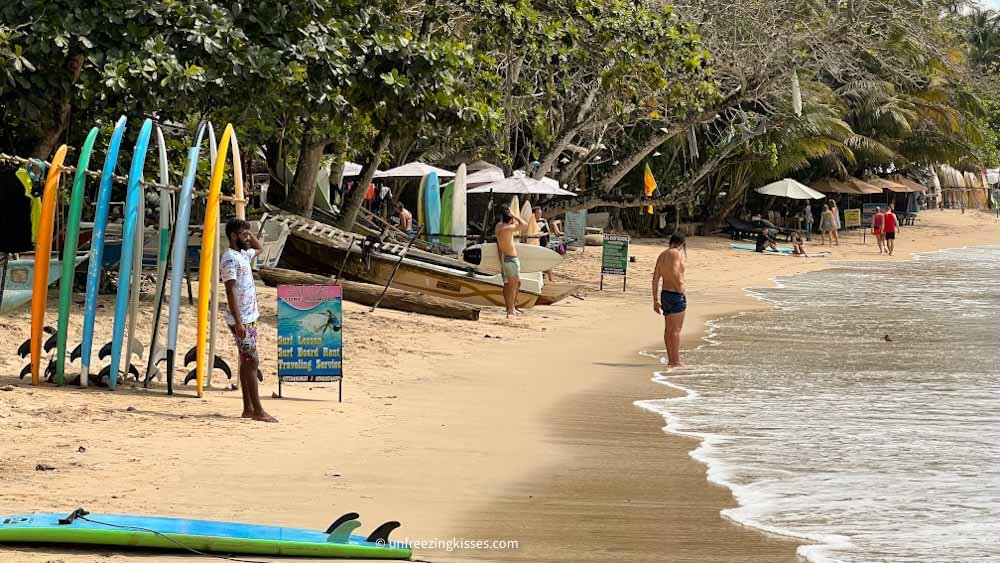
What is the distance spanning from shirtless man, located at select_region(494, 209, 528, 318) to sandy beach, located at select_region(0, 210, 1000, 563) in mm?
3218

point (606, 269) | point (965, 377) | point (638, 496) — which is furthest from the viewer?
point (606, 269)

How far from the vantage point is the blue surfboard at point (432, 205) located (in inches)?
824

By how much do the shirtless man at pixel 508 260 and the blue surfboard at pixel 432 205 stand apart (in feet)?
14.1

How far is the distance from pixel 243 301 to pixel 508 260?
8.35 meters

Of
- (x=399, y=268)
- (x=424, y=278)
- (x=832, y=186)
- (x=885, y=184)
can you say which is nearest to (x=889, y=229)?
(x=832, y=186)

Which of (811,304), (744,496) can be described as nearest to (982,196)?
(811,304)

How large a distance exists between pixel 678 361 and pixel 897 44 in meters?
23.0

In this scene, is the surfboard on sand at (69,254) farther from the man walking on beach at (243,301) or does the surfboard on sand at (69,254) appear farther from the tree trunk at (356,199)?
the tree trunk at (356,199)

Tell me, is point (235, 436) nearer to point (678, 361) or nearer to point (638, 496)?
point (638, 496)

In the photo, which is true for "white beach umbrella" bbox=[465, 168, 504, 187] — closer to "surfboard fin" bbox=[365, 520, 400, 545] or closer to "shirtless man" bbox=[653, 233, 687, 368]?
"shirtless man" bbox=[653, 233, 687, 368]

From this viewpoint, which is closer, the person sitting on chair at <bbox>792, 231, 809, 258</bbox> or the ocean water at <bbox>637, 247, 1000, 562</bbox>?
the ocean water at <bbox>637, 247, 1000, 562</bbox>

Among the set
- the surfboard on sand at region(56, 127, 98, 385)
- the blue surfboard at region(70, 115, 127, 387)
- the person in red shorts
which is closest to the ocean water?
the blue surfboard at region(70, 115, 127, 387)

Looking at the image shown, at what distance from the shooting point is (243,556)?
5.26 metres

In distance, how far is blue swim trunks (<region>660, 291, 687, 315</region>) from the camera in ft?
43.1
